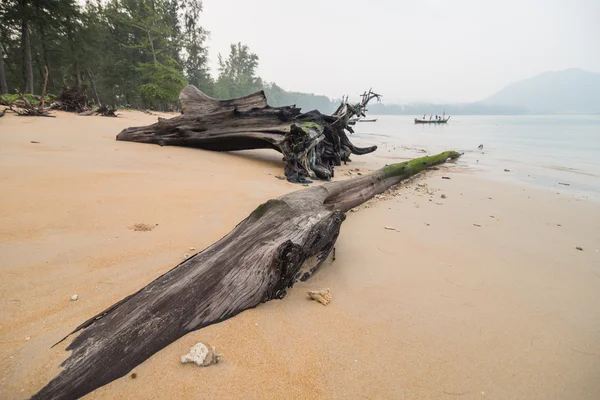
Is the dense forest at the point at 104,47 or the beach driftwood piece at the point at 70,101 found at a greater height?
the dense forest at the point at 104,47

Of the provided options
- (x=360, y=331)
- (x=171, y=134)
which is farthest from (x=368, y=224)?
(x=171, y=134)

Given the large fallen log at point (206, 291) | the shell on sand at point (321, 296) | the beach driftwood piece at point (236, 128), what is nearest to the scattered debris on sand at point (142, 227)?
the large fallen log at point (206, 291)

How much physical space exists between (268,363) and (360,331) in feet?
1.87

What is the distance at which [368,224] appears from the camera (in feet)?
10.7

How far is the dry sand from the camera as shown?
3.87 ft

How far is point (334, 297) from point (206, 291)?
0.85 metres

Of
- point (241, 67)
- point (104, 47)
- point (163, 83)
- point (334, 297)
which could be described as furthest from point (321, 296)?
point (241, 67)

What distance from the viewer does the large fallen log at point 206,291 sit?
3.50 feet

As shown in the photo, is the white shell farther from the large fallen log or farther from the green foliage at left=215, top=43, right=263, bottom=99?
the green foliage at left=215, top=43, right=263, bottom=99

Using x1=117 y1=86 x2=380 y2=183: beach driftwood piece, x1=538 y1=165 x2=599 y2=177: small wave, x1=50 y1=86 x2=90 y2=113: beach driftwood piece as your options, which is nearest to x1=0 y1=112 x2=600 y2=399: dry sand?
x1=117 y1=86 x2=380 y2=183: beach driftwood piece

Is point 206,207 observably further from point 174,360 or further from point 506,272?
point 506,272

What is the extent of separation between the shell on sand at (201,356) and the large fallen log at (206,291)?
13 cm

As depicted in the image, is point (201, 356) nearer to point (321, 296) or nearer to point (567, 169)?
point (321, 296)

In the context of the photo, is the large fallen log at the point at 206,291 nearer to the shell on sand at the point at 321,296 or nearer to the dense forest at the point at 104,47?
the shell on sand at the point at 321,296
